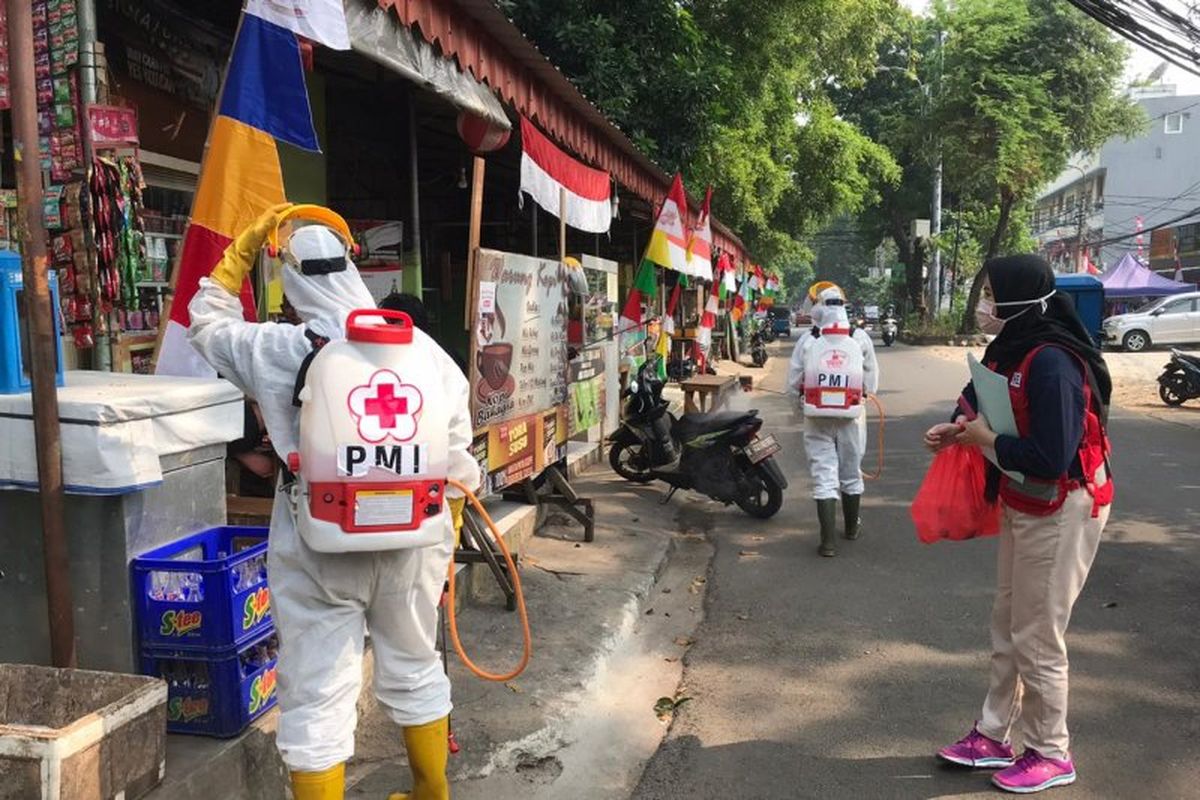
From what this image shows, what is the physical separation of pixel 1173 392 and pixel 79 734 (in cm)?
1572

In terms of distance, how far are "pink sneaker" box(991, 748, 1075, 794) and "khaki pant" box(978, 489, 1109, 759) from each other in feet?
0.10

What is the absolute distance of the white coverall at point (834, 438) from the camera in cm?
636

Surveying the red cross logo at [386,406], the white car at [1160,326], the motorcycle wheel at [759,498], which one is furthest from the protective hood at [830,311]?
the white car at [1160,326]

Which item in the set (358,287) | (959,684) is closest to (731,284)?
(959,684)

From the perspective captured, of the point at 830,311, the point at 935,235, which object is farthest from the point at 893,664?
the point at 935,235

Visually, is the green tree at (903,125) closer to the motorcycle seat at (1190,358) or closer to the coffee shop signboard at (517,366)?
the motorcycle seat at (1190,358)

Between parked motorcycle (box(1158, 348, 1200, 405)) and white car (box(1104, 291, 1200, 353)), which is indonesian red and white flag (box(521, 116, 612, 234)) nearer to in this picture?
parked motorcycle (box(1158, 348, 1200, 405))

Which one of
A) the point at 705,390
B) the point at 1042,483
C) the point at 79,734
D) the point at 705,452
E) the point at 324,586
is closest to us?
the point at 79,734

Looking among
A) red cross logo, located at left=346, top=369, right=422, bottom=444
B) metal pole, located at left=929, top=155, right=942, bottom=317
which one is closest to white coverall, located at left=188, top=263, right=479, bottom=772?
red cross logo, located at left=346, top=369, right=422, bottom=444

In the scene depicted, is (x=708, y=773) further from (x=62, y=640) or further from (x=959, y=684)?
(x=62, y=640)

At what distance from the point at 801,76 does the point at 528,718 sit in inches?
777

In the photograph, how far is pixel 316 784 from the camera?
2.55m

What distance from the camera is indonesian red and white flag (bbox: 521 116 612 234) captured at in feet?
19.1

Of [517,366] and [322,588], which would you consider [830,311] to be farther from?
[322,588]
